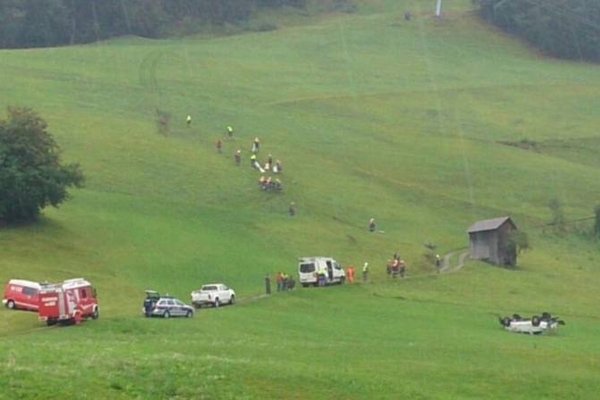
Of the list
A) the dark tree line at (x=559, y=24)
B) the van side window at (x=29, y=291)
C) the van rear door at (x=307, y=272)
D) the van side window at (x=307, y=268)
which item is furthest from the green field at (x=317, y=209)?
the dark tree line at (x=559, y=24)

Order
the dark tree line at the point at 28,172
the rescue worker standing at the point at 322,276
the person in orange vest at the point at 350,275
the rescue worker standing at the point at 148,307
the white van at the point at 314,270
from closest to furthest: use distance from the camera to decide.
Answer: the rescue worker standing at the point at 148,307 < the rescue worker standing at the point at 322,276 < the white van at the point at 314,270 < the person in orange vest at the point at 350,275 < the dark tree line at the point at 28,172

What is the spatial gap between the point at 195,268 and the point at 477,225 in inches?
892

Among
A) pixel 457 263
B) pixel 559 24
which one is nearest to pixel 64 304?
pixel 457 263

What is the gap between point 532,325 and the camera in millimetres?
51656

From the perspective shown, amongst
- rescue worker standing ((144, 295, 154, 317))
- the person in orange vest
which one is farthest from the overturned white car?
the person in orange vest

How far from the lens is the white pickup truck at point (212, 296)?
56.0 m

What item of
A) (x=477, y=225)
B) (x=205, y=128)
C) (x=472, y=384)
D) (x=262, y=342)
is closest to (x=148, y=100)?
(x=205, y=128)

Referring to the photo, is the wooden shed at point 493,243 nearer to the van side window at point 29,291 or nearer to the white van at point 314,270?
the white van at point 314,270

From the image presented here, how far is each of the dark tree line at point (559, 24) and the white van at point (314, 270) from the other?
102012 mm

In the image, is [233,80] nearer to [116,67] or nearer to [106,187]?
[116,67]

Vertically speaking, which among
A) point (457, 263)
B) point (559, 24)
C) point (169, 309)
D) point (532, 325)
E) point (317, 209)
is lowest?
point (457, 263)

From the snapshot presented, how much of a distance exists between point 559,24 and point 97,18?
55347mm

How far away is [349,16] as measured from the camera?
174000 millimetres

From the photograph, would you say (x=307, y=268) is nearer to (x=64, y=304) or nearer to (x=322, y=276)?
(x=322, y=276)
